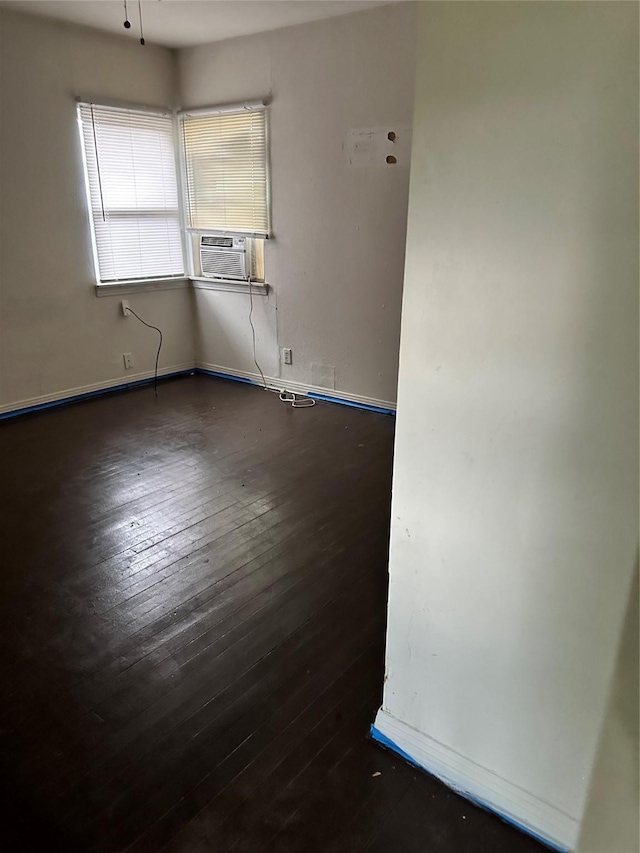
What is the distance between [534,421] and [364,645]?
111 centimetres

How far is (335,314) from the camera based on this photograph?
4.21m

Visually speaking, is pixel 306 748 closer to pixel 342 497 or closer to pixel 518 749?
pixel 518 749

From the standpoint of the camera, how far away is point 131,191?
4.43 metres

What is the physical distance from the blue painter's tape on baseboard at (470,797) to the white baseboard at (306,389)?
2.76 meters

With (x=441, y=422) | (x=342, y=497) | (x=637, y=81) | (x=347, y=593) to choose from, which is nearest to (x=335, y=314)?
(x=342, y=497)

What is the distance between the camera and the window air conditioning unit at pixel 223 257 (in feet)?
15.0

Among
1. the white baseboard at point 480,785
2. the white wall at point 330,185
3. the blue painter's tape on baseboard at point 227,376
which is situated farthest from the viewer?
the blue painter's tape on baseboard at point 227,376

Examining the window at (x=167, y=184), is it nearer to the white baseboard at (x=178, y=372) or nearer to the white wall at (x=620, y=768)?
the white baseboard at (x=178, y=372)

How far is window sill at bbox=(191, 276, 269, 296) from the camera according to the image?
4551mm

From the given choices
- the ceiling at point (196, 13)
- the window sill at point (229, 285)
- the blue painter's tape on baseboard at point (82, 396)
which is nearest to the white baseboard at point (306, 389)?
the blue painter's tape on baseboard at point (82, 396)

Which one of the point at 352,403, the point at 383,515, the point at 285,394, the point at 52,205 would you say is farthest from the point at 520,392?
the point at 52,205

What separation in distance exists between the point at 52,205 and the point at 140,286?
0.87 meters

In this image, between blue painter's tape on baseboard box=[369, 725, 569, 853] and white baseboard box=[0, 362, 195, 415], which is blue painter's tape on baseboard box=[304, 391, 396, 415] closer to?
white baseboard box=[0, 362, 195, 415]

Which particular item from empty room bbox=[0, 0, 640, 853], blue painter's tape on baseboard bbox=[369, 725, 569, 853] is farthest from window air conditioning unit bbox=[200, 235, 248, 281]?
blue painter's tape on baseboard bbox=[369, 725, 569, 853]
